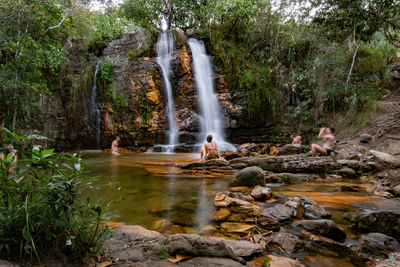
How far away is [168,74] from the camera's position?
1424 centimetres

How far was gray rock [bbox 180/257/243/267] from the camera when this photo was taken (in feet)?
5.63

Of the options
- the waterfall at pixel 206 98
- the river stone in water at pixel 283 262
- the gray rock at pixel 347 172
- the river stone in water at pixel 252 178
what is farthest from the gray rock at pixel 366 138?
the river stone in water at pixel 283 262

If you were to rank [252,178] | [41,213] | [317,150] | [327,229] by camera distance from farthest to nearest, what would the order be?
1. [317,150]
2. [252,178]
3. [327,229]
4. [41,213]

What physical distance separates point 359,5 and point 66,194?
24.1 feet

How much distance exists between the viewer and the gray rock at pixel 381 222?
2465 millimetres

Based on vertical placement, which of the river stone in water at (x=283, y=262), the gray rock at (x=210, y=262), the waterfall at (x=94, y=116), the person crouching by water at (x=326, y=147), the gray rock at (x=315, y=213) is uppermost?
the waterfall at (x=94, y=116)

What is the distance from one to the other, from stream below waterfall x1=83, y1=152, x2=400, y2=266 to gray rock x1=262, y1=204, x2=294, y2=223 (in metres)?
0.64

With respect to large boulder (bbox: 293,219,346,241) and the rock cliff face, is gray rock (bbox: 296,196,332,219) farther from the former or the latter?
the rock cliff face

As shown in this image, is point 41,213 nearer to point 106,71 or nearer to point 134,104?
point 134,104

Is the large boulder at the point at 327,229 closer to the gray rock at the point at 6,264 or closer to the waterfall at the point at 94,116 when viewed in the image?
the gray rock at the point at 6,264

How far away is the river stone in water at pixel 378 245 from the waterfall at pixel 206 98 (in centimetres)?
1019

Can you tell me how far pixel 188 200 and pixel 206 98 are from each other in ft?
36.4

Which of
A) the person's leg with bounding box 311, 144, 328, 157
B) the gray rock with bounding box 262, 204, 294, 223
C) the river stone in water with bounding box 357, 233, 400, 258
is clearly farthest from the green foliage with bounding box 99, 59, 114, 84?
the river stone in water with bounding box 357, 233, 400, 258

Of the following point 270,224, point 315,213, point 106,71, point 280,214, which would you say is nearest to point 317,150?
point 315,213
